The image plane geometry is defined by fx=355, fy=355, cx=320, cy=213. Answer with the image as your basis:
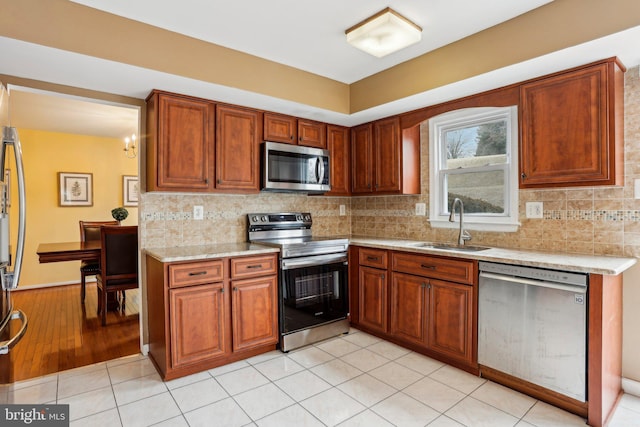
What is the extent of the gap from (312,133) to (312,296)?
1599 mm

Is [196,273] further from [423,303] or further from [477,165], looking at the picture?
[477,165]

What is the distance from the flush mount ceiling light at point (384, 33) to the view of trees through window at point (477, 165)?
113 cm

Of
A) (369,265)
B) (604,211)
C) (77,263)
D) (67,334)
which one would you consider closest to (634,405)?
(604,211)

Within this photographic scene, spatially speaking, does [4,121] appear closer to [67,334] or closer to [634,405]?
[67,334]

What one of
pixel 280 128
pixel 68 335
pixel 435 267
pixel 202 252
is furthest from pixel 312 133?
pixel 68 335

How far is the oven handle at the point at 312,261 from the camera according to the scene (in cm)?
294

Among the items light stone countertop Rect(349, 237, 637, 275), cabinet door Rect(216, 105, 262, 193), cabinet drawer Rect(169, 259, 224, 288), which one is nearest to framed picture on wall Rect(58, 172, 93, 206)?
cabinet door Rect(216, 105, 262, 193)

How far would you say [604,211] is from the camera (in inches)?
93.2

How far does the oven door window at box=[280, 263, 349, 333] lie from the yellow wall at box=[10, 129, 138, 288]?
4469 millimetres

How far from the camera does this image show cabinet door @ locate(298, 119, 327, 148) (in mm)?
3482

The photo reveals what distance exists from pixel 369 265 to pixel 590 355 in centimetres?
168

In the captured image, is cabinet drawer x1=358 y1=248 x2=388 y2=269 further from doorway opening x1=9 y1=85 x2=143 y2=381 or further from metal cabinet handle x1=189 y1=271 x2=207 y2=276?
doorway opening x1=9 y1=85 x2=143 y2=381

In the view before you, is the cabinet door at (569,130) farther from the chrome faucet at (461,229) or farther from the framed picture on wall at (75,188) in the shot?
the framed picture on wall at (75,188)

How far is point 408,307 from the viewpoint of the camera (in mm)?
2910
